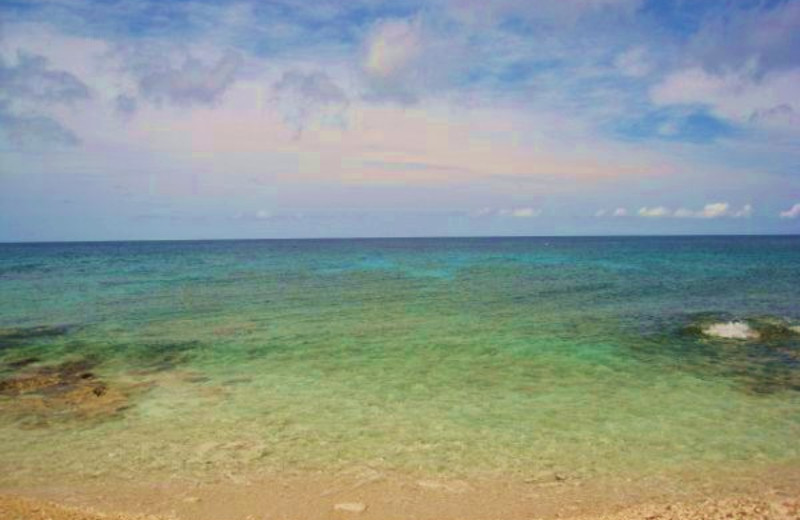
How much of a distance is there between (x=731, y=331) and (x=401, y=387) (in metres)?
15.3

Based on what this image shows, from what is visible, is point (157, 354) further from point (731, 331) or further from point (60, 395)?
point (731, 331)

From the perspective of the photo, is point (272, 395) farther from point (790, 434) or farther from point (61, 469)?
point (790, 434)

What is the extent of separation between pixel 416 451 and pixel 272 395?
5.09m

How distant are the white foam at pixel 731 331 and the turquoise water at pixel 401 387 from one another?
0.96 feet

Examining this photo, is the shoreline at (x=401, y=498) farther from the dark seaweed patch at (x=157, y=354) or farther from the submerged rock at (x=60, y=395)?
the dark seaweed patch at (x=157, y=354)

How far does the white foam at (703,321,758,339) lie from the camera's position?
73.2ft

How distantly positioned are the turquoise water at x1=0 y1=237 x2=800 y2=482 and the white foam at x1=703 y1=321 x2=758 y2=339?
0.29 meters

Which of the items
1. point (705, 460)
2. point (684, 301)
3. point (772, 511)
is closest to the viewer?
point (772, 511)

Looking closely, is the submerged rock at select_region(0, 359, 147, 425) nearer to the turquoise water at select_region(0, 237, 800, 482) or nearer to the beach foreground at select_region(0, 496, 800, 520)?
the turquoise water at select_region(0, 237, 800, 482)

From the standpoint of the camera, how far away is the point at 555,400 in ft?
46.0

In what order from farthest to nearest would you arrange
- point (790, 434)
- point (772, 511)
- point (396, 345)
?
point (396, 345) < point (790, 434) < point (772, 511)

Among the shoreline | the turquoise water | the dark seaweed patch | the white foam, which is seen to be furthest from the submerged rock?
the white foam

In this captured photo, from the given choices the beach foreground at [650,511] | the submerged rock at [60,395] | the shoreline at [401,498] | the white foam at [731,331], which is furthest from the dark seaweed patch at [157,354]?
the white foam at [731,331]

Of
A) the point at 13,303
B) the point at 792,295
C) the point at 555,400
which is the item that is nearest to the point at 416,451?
the point at 555,400
